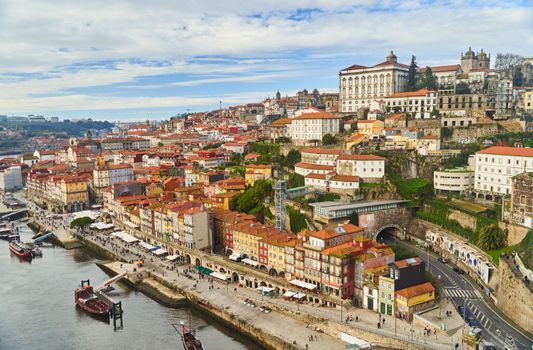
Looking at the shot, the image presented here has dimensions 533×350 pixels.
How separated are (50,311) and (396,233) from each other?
101 feet

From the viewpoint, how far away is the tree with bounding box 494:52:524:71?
262ft

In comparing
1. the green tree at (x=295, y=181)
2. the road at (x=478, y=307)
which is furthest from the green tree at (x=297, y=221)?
the road at (x=478, y=307)

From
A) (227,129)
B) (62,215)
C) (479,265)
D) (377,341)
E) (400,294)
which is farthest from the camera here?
(227,129)

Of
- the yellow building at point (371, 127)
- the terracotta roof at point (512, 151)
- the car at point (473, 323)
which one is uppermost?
the yellow building at point (371, 127)

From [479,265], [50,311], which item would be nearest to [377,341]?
[479,265]

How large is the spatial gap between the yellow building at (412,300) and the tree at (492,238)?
9347 millimetres

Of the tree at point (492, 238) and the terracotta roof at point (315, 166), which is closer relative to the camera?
the tree at point (492, 238)

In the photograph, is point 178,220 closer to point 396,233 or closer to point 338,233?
point 338,233

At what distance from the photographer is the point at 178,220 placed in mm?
44281

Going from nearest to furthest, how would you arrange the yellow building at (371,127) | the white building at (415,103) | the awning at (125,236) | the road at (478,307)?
the road at (478,307), the awning at (125,236), the yellow building at (371,127), the white building at (415,103)

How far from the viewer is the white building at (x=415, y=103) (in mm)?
61438

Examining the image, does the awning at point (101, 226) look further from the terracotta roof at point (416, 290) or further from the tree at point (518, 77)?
the tree at point (518, 77)

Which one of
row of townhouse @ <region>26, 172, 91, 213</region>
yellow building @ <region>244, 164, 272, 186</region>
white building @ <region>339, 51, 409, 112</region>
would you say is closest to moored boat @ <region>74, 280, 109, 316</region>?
yellow building @ <region>244, 164, 272, 186</region>

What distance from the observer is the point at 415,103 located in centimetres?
6328
